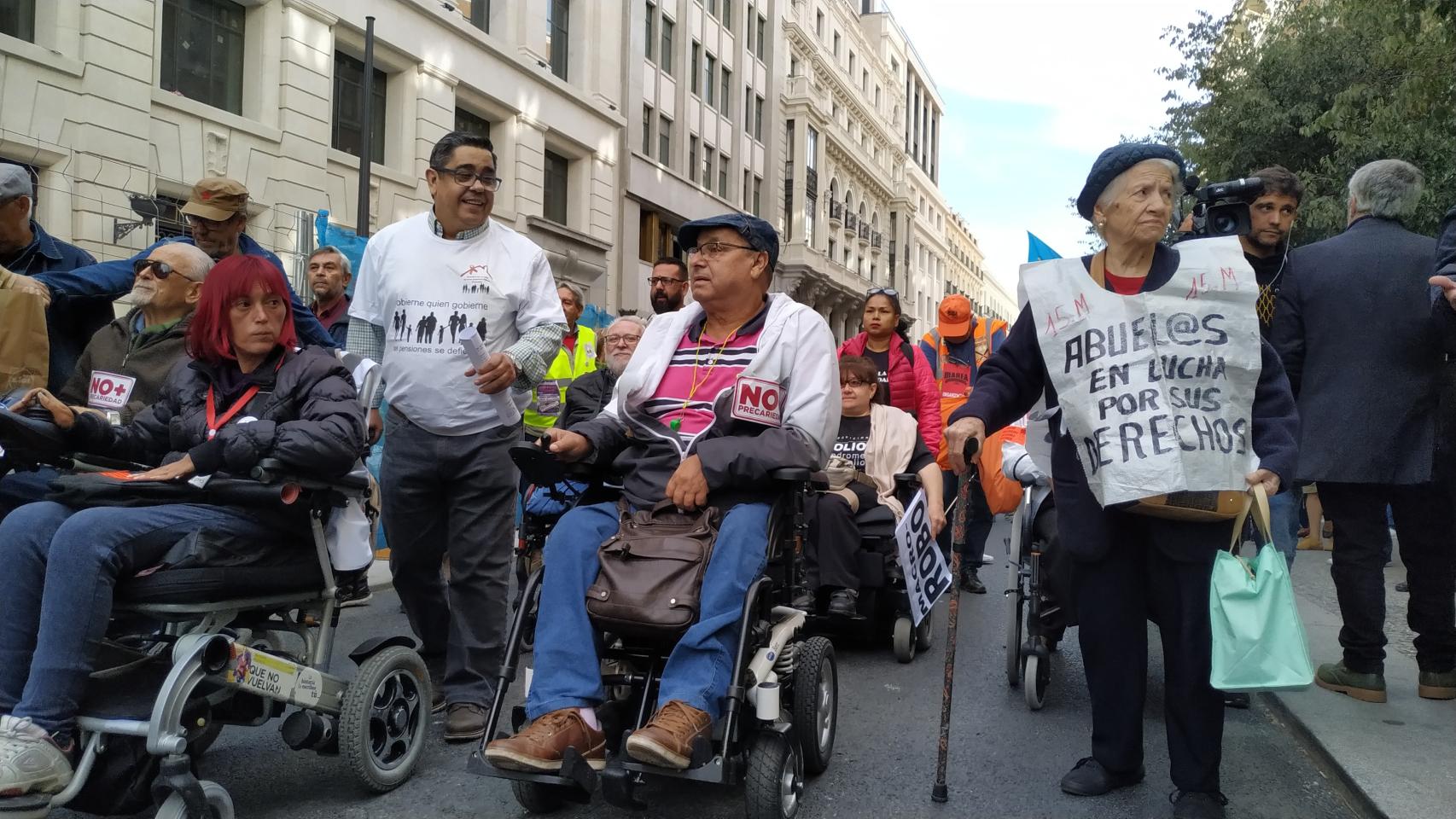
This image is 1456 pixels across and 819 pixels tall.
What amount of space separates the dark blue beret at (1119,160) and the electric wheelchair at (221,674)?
101 inches

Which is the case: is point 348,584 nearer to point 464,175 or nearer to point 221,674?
point 221,674

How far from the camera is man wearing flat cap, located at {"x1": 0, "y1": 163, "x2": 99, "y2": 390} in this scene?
15.3 ft

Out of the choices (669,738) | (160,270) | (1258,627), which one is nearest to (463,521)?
(160,270)

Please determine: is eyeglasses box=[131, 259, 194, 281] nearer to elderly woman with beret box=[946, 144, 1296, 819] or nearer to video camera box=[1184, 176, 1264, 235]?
elderly woman with beret box=[946, 144, 1296, 819]

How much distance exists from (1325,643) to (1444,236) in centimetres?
251

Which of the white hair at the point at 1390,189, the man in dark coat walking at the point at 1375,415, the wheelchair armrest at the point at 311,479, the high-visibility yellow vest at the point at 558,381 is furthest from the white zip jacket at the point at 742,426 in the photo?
the high-visibility yellow vest at the point at 558,381

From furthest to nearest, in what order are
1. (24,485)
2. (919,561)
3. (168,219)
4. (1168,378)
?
(168,219)
(919,561)
(24,485)
(1168,378)

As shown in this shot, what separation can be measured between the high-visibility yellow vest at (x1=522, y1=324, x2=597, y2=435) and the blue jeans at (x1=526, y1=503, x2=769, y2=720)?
3.69 meters

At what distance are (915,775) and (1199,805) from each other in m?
0.95

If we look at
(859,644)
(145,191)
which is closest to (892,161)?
(145,191)

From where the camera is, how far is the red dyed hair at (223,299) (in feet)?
12.1

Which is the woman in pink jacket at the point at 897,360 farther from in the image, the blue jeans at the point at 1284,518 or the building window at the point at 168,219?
the building window at the point at 168,219

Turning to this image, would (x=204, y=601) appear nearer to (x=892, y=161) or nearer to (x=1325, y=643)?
(x=1325, y=643)

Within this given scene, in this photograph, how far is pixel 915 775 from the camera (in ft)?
13.0
